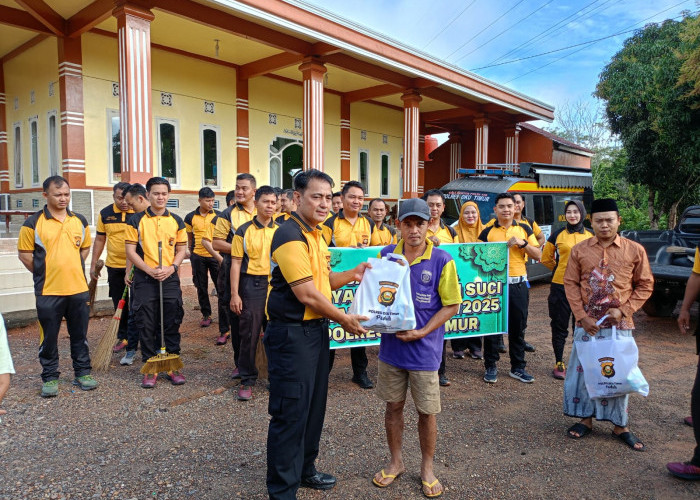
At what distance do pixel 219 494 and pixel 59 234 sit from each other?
10.2 feet

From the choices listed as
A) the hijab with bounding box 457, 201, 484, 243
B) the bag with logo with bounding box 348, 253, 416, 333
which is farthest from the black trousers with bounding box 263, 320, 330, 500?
the hijab with bounding box 457, 201, 484, 243

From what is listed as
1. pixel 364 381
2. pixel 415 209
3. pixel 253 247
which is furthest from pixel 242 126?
pixel 415 209

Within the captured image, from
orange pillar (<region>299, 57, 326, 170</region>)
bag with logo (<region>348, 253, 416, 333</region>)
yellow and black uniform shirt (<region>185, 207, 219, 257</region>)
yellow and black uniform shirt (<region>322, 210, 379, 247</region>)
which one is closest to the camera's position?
bag with logo (<region>348, 253, 416, 333</region>)

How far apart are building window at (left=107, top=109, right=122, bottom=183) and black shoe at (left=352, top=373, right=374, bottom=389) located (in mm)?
9436

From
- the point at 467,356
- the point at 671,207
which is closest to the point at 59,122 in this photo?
the point at 467,356

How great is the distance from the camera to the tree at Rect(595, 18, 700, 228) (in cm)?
1209

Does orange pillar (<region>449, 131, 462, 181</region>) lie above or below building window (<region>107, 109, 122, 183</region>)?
above

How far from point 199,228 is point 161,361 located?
10.2 feet

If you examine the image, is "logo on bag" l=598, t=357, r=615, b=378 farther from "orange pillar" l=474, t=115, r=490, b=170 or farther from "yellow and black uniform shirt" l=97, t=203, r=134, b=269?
"orange pillar" l=474, t=115, r=490, b=170

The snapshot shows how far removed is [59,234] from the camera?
4.66 m

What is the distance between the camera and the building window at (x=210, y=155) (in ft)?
45.5

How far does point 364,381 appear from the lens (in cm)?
497

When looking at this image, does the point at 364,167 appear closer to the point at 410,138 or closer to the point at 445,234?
the point at 410,138

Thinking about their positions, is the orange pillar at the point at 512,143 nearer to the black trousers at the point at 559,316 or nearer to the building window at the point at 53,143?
the black trousers at the point at 559,316
